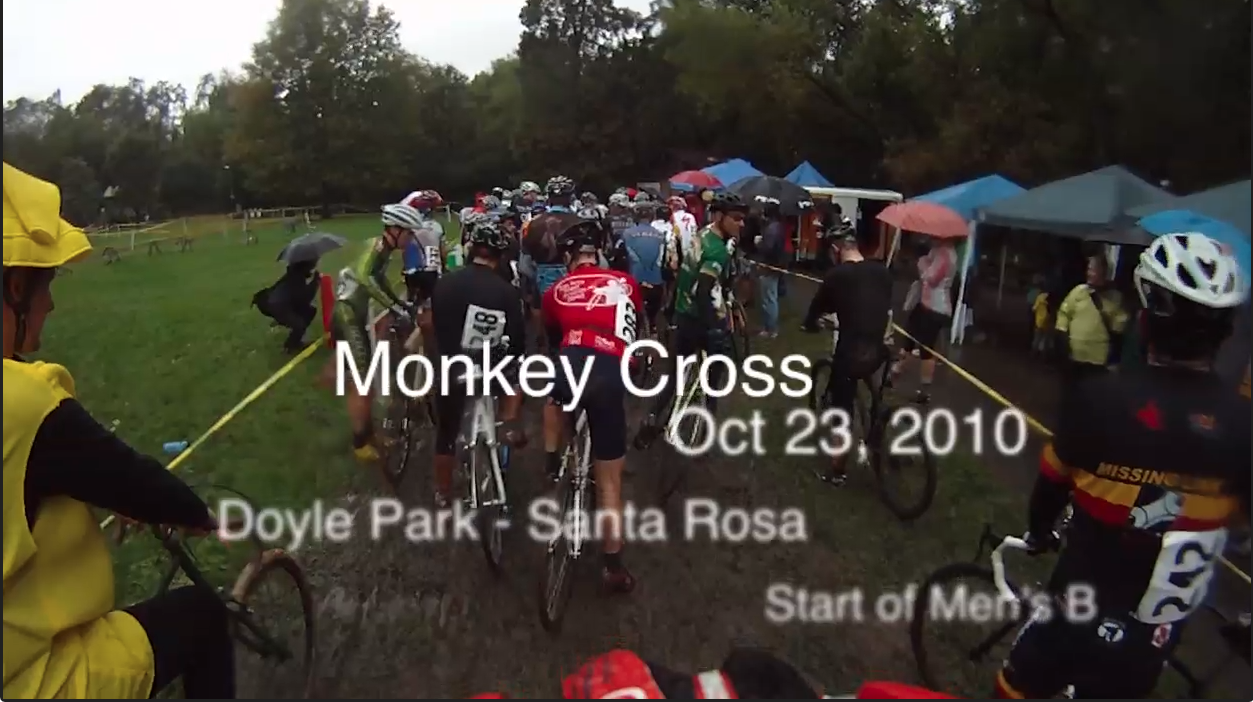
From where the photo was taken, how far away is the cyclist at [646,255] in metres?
7.02

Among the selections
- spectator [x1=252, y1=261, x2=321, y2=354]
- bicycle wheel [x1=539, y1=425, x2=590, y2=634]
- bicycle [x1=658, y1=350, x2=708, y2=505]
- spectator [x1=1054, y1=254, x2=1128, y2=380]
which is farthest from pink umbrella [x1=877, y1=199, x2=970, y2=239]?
spectator [x1=252, y1=261, x2=321, y2=354]

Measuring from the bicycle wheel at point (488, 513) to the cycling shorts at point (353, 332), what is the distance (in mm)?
634

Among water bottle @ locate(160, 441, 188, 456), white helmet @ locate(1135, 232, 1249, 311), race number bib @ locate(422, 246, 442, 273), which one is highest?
white helmet @ locate(1135, 232, 1249, 311)

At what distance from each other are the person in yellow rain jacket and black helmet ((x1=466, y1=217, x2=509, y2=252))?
6.33ft

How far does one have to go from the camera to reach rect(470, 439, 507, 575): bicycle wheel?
134 inches

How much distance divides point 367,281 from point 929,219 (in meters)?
2.59

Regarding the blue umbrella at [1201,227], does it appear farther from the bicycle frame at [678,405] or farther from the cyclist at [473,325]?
the cyclist at [473,325]

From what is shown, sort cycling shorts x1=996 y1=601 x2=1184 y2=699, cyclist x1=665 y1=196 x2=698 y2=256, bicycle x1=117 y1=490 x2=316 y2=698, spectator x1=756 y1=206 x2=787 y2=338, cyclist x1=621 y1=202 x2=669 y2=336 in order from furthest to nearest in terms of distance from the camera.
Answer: cyclist x1=665 y1=196 x2=698 y2=256
cyclist x1=621 y1=202 x2=669 y2=336
spectator x1=756 y1=206 x2=787 y2=338
bicycle x1=117 y1=490 x2=316 y2=698
cycling shorts x1=996 y1=601 x2=1184 y2=699

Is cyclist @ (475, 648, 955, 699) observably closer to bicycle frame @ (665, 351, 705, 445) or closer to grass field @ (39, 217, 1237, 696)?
grass field @ (39, 217, 1237, 696)

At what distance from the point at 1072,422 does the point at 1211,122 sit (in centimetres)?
113

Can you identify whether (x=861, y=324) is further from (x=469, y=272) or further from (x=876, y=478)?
(x=469, y=272)

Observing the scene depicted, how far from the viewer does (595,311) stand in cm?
351

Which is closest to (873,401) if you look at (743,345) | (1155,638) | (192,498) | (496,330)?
(743,345)

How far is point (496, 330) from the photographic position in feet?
11.9
